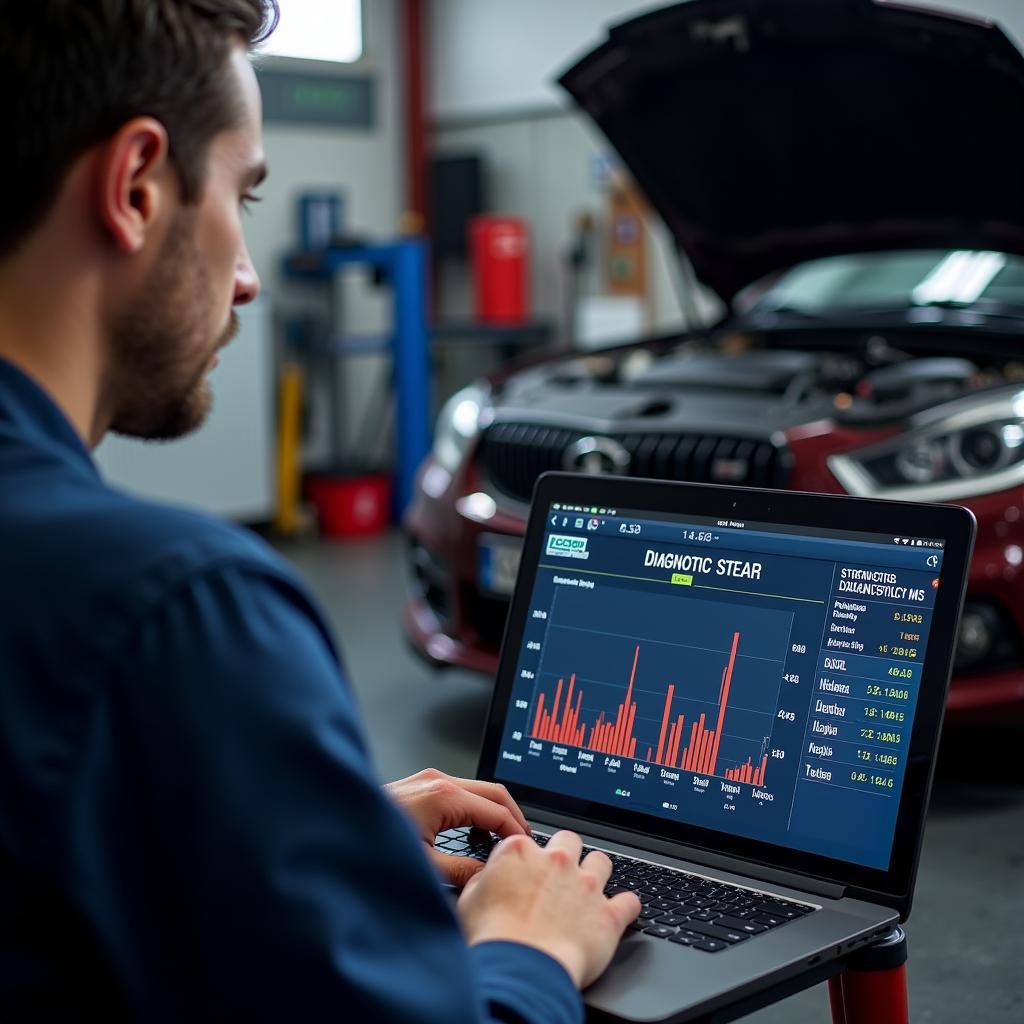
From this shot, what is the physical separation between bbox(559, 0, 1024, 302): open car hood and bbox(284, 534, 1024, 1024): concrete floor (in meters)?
1.27

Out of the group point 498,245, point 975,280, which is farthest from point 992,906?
point 498,245

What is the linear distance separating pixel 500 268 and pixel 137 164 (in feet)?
23.1

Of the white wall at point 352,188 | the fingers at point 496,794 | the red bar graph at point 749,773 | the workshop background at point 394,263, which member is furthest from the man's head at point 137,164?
the white wall at point 352,188

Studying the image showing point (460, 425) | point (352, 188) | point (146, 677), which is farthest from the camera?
point (352, 188)

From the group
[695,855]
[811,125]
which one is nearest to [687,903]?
[695,855]

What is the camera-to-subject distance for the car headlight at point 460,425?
3.63m

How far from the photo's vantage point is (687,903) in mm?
1165

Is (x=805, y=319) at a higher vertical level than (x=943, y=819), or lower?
higher

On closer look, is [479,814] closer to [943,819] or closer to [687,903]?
[687,903]

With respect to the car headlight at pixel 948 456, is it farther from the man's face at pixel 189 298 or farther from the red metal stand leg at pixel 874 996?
the man's face at pixel 189 298

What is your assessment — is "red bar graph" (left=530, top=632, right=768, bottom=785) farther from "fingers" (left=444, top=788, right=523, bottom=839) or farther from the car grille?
the car grille

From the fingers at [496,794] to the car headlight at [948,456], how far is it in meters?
1.84

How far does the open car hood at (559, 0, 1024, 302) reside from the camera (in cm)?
309

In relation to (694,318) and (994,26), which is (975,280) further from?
(994,26)
